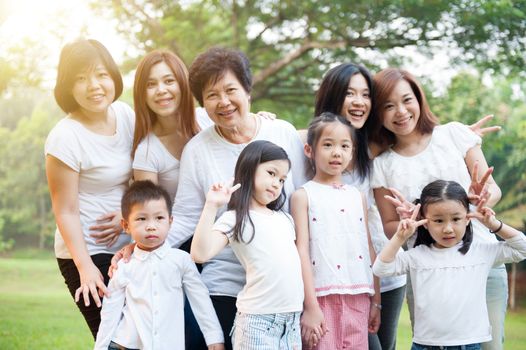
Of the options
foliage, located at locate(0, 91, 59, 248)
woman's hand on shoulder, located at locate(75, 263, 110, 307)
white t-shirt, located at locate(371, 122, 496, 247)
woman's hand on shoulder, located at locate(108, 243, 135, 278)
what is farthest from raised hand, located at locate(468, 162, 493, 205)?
foliage, located at locate(0, 91, 59, 248)

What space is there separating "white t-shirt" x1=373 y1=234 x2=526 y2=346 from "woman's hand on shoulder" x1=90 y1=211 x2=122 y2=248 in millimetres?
1017

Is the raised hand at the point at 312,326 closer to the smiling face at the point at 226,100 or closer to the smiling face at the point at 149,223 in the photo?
the smiling face at the point at 149,223

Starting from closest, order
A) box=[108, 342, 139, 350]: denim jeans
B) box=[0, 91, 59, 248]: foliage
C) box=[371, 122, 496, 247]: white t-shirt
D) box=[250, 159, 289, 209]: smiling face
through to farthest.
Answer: box=[250, 159, 289, 209]: smiling face
box=[108, 342, 139, 350]: denim jeans
box=[371, 122, 496, 247]: white t-shirt
box=[0, 91, 59, 248]: foliage

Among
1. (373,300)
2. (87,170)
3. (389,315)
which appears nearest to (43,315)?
(87,170)

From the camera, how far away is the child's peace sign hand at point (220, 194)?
7.07 ft

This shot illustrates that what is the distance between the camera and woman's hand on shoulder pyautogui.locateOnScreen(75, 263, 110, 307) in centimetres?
244

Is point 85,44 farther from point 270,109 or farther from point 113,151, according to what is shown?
point 270,109

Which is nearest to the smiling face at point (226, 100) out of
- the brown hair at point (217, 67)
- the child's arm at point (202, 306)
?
the brown hair at point (217, 67)

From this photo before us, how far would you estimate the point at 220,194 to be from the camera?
2.17 metres

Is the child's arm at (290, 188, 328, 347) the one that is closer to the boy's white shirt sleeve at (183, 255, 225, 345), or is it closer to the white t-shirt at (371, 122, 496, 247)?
the boy's white shirt sleeve at (183, 255, 225, 345)

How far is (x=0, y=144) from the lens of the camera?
44.8 feet

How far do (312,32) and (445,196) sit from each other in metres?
5.73

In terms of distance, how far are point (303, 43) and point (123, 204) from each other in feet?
19.1

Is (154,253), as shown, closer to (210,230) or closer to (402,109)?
(210,230)
